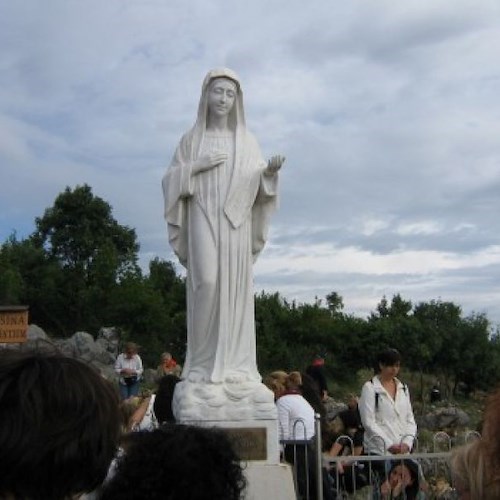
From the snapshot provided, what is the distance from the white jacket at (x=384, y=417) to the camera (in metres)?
7.67

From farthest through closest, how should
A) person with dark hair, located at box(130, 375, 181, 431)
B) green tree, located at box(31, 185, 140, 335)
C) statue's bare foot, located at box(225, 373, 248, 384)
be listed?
1. green tree, located at box(31, 185, 140, 335)
2. person with dark hair, located at box(130, 375, 181, 431)
3. statue's bare foot, located at box(225, 373, 248, 384)

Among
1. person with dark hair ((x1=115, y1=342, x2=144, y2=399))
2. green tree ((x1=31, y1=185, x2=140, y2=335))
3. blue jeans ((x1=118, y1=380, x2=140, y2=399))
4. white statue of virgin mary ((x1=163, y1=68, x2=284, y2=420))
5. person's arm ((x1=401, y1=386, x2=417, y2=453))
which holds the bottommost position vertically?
person's arm ((x1=401, y1=386, x2=417, y2=453))

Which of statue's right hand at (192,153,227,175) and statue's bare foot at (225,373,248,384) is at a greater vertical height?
statue's right hand at (192,153,227,175)

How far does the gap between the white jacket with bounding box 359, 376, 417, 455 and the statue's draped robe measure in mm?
1015

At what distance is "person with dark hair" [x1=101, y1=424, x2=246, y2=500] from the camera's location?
2.58 m

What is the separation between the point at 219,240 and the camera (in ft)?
26.5

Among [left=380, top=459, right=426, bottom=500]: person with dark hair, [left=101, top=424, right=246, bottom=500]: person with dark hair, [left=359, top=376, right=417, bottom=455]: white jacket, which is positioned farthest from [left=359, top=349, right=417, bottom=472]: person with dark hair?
[left=101, top=424, right=246, bottom=500]: person with dark hair

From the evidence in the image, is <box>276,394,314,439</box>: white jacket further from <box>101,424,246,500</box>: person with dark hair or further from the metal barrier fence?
<box>101,424,246,500</box>: person with dark hair

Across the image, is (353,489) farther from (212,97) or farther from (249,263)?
(212,97)

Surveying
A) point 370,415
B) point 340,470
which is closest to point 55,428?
point 370,415

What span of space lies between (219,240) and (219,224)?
0.15 meters

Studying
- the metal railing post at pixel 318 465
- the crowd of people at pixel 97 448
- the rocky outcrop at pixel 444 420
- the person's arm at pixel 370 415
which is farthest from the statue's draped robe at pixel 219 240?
the rocky outcrop at pixel 444 420

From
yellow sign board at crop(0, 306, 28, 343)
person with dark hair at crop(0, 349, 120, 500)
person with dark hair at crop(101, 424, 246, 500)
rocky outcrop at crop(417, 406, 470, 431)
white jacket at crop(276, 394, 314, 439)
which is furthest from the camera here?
rocky outcrop at crop(417, 406, 470, 431)

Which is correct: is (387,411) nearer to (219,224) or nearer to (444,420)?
(219,224)
